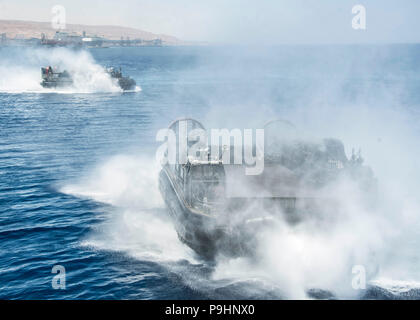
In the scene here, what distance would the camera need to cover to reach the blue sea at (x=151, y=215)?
22875mm

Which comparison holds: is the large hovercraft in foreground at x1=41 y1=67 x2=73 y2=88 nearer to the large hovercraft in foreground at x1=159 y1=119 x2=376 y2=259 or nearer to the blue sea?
the blue sea

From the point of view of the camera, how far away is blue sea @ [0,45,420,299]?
901 inches

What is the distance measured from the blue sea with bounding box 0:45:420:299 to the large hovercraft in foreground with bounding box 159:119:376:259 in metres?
0.91

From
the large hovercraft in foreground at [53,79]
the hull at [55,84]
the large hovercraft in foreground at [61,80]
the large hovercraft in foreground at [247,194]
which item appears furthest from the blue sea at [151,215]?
the large hovercraft in foreground at [61,80]

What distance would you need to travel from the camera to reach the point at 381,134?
56.2m

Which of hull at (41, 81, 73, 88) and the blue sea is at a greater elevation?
hull at (41, 81, 73, 88)

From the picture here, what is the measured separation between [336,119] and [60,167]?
3822cm

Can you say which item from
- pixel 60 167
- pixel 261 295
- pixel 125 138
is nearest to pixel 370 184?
pixel 261 295

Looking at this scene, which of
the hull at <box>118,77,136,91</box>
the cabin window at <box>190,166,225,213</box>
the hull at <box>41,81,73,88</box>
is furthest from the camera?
the hull at <box>118,77,136,91</box>

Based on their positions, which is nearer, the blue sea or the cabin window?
the blue sea

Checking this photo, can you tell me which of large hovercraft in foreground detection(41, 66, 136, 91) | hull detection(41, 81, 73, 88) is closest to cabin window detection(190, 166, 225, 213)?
large hovercraft in foreground detection(41, 66, 136, 91)

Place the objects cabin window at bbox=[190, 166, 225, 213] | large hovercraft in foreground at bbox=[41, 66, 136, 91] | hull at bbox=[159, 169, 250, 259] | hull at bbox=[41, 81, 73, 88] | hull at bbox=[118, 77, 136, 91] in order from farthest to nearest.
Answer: hull at bbox=[118, 77, 136, 91] → large hovercraft in foreground at bbox=[41, 66, 136, 91] → hull at bbox=[41, 81, 73, 88] → cabin window at bbox=[190, 166, 225, 213] → hull at bbox=[159, 169, 250, 259]

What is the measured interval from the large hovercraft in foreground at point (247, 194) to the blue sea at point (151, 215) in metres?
0.91
